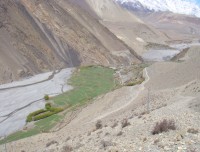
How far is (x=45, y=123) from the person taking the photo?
36781 millimetres

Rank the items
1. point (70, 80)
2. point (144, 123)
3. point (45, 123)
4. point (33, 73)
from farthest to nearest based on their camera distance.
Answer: point (33, 73) < point (70, 80) < point (45, 123) < point (144, 123)

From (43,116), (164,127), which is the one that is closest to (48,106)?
(43,116)

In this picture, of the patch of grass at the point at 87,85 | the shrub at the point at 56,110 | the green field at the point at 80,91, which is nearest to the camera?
the green field at the point at 80,91

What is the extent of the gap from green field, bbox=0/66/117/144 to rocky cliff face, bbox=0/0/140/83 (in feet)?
34.9

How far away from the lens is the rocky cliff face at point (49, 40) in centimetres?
7625

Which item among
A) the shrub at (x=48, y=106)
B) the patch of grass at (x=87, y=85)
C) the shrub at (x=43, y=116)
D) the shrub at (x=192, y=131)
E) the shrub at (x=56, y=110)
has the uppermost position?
the shrub at (x=192, y=131)

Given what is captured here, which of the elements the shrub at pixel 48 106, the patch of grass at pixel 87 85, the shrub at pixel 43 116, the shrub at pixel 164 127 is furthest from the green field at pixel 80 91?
the shrub at pixel 164 127

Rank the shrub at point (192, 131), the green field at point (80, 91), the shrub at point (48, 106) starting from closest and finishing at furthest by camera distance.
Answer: the shrub at point (192, 131)
the green field at point (80, 91)
the shrub at point (48, 106)

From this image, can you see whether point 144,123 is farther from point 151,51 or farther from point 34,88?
point 151,51

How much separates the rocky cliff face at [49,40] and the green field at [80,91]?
10642mm

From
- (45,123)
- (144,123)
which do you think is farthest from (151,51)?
(144,123)

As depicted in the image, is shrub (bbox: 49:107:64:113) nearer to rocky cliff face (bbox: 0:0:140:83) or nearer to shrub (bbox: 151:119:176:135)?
rocky cliff face (bbox: 0:0:140:83)

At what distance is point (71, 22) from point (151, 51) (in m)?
46.8

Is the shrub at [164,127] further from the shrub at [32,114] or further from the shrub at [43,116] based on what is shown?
the shrub at [32,114]
